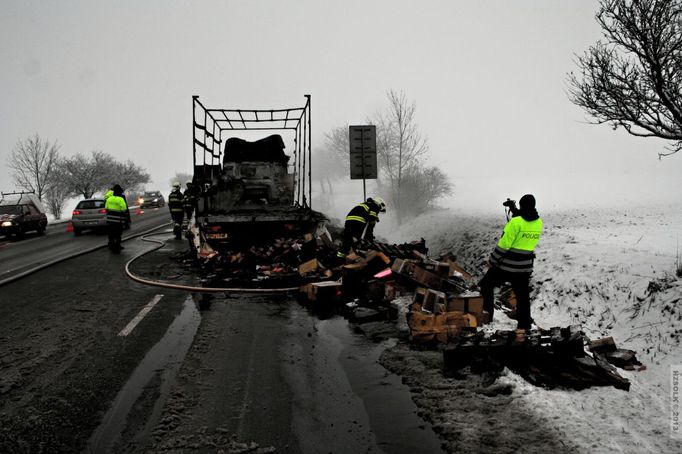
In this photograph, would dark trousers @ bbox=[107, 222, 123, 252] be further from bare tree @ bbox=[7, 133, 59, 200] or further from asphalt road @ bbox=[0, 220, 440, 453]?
bare tree @ bbox=[7, 133, 59, 200]

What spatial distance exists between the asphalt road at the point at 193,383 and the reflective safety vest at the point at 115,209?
18.2 feet

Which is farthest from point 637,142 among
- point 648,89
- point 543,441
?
point 543,441

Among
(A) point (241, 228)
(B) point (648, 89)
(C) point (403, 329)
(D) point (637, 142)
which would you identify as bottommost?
(C) point (403, 329)

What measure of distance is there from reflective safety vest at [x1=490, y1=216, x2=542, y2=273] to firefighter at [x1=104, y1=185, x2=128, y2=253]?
10851mm

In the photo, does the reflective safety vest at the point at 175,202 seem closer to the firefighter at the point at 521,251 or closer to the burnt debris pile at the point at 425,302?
the burnt debris pile at the point at 425,302

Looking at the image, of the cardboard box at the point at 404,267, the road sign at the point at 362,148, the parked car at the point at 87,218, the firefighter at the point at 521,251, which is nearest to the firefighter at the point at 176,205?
the parked car at the point at 87,218

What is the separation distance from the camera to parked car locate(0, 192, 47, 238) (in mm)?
17203

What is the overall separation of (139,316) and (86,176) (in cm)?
4480

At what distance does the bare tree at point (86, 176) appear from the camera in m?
42.7

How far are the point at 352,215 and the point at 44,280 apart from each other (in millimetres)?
→ 6667

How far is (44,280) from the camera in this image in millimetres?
8562

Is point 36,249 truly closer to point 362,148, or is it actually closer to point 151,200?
point 362,148

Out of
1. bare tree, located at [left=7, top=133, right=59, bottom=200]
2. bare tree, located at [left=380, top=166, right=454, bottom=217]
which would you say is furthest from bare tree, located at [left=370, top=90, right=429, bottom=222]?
bare tree, located at [left=7, top=133, right=59, bottom=200]

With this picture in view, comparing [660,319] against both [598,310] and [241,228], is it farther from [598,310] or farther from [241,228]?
[241,228]
